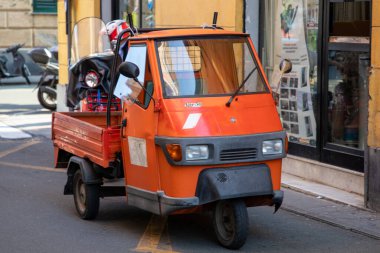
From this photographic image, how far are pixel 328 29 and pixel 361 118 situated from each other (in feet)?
3.92

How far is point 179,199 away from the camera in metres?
6.94

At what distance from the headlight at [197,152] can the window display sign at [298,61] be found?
150 inches

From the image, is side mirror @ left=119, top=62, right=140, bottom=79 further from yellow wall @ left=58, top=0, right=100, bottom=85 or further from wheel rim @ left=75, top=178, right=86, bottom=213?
yellow wall @ left=58, top=0, right=100, bottom=85

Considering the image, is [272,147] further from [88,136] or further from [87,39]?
[87,39]

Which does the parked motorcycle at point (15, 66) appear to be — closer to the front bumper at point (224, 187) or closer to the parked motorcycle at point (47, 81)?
the parked motorcycle at point (47, 81)

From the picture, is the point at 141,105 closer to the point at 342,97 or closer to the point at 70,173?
the point at 70,173

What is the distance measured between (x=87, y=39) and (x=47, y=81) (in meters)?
8.04

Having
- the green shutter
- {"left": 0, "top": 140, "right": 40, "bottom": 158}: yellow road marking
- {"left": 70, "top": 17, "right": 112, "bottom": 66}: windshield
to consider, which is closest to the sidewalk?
{"left": 70, "top": 17, "right": 112, "bottom": 66}: windshield

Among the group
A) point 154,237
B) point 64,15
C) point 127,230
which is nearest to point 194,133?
point 154,237

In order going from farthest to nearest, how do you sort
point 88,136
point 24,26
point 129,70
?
point 24,26 → point 88,136 → point 129,70

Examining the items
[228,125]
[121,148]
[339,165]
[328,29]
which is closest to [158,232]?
[121,148]

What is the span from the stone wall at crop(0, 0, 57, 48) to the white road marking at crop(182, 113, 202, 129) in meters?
20.5

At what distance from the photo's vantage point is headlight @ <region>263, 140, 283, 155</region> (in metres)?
7.18

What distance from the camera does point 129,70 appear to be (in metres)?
7.16
